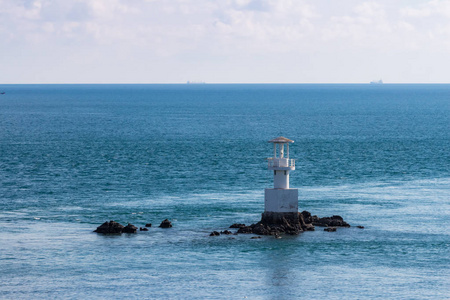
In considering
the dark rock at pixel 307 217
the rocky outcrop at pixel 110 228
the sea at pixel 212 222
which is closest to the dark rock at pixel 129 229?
the rocky outcrop at pixel 110 228

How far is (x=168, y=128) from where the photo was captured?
6875 inches

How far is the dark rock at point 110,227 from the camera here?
61.4 m

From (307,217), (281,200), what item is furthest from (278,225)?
(307,217)

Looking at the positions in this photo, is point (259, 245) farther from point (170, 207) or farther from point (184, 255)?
point (170, 207)

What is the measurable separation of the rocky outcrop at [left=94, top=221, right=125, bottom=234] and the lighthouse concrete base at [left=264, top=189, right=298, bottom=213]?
39.2ft

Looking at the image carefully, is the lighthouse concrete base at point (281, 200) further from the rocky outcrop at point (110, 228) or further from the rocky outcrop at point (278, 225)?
the rocky outcrop at point (110, 228)

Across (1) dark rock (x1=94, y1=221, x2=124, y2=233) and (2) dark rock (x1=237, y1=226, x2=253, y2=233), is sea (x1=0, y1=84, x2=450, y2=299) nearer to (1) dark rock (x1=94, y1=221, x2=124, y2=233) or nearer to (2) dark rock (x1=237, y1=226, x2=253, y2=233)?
(1) dark rock (x1=94, y1=221, x2=124, y2=233)

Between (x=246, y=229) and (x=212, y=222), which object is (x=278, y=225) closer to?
(x=246, y=229)

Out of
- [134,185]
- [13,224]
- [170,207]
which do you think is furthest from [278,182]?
[134,185]

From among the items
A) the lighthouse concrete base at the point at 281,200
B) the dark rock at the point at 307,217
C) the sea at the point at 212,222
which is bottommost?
the sea at the point at 212,222

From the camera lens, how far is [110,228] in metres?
61.5

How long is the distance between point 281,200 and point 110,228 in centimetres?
1369

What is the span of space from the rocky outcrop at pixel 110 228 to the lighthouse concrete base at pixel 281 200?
11940 mm

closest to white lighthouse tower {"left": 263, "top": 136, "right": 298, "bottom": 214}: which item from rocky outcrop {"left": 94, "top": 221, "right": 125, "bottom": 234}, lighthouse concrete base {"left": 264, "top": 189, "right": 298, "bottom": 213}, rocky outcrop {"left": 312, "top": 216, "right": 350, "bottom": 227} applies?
lighthouse concrete base {"left": 264, "top": 189, "right": 298, "bottom": 213}
